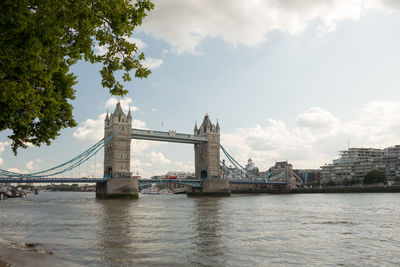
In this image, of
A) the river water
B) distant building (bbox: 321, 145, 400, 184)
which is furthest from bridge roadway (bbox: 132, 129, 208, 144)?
distant building (bbox: 321, 145, 400, 184)

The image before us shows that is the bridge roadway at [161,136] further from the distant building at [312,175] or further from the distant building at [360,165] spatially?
the distant building at [312,175]

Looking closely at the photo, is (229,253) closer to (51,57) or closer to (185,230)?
(185,230)

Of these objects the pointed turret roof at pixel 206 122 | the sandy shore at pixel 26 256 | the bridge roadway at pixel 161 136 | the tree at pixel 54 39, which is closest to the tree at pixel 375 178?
the pointed turret roof at pixel 206 122

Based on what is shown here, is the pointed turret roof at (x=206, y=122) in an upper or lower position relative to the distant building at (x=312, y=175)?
upper

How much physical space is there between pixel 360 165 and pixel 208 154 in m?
56.1

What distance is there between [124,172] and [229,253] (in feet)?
152

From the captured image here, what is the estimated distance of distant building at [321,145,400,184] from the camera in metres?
97.6

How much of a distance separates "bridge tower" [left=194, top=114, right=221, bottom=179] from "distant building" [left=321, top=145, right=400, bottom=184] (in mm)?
47885

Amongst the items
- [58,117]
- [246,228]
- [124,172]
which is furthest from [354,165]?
[58,117]

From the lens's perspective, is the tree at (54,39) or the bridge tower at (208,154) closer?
the tree at (54,39)

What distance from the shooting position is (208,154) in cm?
7088

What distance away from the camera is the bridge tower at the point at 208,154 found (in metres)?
70.6

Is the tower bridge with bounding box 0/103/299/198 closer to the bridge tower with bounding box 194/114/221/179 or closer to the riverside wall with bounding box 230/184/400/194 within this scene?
the bridge tower with bounding box 194/114/221/179

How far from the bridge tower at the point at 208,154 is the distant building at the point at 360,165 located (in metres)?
47.9
